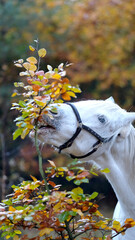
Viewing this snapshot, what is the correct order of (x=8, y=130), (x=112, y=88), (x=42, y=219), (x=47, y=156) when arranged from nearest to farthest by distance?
(x=42, y=219) → (x=47, y=156) → (x=8, y=130) → (x=112, y=88)

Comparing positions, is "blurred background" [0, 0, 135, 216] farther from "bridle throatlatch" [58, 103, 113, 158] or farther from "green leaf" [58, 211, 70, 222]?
"green leaf" [58, 211, 70, 222]

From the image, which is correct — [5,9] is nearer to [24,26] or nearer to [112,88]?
[24,26]

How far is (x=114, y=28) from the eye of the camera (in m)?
6.36

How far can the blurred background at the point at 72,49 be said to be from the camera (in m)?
6.30

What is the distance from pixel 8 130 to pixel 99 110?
4.91 m

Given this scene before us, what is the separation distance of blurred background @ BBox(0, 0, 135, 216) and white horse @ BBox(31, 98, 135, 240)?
13.7ft

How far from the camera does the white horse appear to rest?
1798 millimetres

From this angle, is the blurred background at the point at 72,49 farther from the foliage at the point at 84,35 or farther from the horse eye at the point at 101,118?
the horse eye at the point at 101,118

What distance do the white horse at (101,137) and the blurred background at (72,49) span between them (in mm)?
4181

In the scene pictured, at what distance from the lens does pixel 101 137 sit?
1884 mm

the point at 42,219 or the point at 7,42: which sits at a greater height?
the point at 7,42

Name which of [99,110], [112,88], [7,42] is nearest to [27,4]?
[7,42]

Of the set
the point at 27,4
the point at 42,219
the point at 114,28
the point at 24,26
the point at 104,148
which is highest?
the point at 27,4

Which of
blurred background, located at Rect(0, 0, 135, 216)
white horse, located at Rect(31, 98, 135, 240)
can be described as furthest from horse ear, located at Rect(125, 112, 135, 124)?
blurred background, located at Rect(0, 0, 135, 216)
